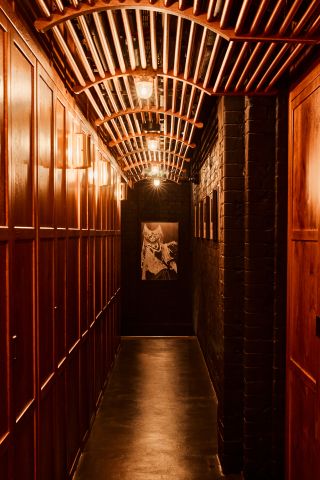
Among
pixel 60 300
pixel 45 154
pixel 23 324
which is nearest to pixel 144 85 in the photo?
pixel 45 154

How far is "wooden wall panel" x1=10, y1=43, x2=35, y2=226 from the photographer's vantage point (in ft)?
8.35

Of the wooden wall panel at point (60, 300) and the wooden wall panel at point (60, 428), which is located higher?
the wooden wall panel at point (60, 300)

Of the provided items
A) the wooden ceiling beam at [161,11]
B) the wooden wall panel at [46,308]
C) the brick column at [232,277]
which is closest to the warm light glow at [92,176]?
the brick column at [232,277]

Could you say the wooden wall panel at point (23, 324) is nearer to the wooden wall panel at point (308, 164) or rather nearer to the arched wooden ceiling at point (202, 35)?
the arched wooden ceiling at point (202, 35)

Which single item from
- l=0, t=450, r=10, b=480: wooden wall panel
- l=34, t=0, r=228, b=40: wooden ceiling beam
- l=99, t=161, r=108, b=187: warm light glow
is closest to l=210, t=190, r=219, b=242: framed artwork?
l=99, t=161, r=108, b=187: warm light glow

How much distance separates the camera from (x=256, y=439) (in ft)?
14.1

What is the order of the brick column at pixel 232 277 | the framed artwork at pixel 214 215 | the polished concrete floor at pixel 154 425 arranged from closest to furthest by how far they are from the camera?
the brick column at pixel 232 277, the polished concrete floor at pixel 154 425, the framed artwork at pixel 214 215

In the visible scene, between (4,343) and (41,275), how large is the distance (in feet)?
2.73

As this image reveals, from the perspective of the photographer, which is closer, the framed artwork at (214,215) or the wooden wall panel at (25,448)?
the wooden wall panel at (25,448)

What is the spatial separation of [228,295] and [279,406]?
112cm

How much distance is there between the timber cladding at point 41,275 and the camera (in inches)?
96.2

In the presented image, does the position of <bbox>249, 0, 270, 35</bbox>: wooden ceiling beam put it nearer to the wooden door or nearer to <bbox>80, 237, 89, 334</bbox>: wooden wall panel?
the wooden door

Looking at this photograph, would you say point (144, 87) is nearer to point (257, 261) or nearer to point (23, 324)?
point (257, 261)

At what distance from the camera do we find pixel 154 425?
569 cm
